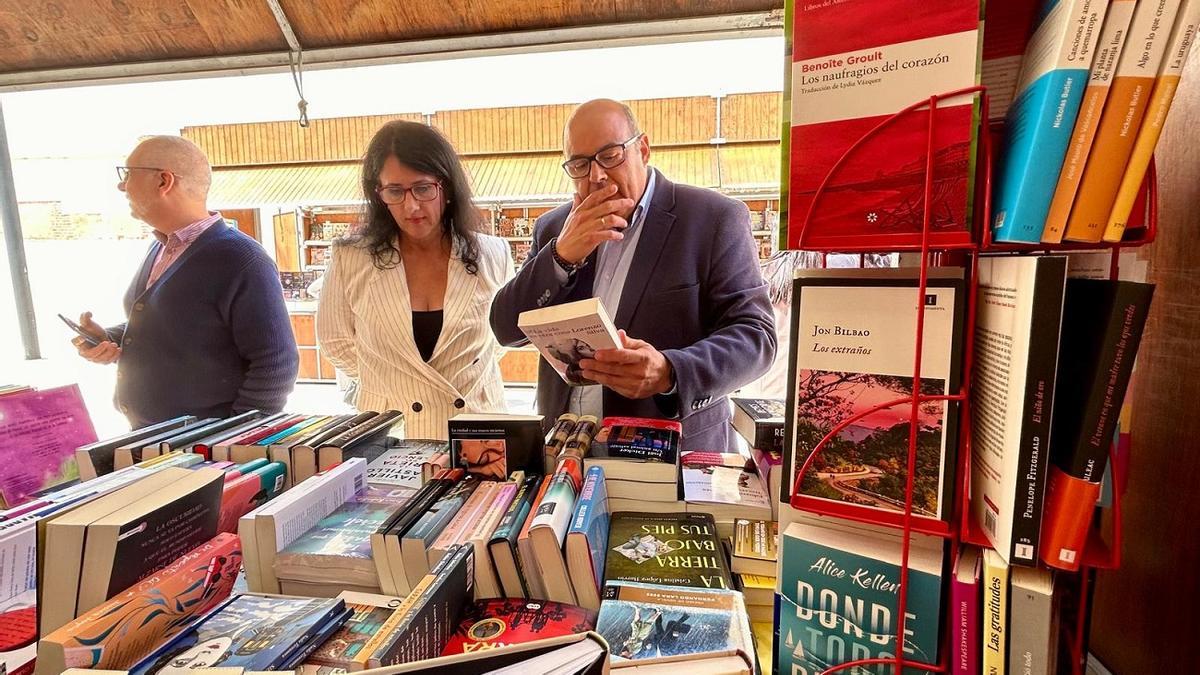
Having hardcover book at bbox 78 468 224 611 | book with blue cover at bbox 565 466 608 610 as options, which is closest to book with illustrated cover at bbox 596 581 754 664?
book with blue cover at bbox 565 466 608 610

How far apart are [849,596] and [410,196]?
1843 millimetres

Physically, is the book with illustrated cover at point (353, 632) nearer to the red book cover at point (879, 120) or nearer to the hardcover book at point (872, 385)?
the hardcover book at point (872, 385)

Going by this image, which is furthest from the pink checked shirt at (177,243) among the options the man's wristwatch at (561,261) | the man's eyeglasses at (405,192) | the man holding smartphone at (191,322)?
the man's wristwatch at (561,261)

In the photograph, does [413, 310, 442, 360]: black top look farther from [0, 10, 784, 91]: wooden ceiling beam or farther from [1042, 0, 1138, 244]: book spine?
[1042, 0, 1138, 244]: book spine

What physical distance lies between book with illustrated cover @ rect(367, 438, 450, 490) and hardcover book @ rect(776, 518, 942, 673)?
81 centimetres

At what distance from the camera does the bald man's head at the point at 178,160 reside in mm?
2068

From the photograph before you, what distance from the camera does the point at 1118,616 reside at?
109 cm

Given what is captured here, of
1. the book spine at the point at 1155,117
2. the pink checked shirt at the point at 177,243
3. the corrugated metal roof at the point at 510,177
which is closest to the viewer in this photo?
the book spine at the point at 1155,117

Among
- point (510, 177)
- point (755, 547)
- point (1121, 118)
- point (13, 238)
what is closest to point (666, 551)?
point (755, 547)

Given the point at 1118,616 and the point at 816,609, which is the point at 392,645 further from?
the point at 1118,616

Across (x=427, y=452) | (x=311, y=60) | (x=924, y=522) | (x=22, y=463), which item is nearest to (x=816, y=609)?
(x=924, y=522)

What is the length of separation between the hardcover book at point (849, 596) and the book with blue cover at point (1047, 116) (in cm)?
44

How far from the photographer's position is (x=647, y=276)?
5.85ft

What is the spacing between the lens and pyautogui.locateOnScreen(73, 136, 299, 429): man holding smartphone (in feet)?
6.63
